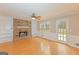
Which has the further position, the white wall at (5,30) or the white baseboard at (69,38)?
the white wall at (5,30)

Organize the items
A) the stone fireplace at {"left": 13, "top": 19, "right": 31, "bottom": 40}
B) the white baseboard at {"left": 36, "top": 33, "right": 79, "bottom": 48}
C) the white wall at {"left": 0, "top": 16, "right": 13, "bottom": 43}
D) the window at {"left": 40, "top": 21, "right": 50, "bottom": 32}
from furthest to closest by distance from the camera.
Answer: the white wall at {"left": 0, "top": 16, "right": 13, "bottom": 43}, the stone fireplace at {"left": 13, "top": 19, "right": 31, "bottom": 40}, the white baseboard at {"left": 36, "top": 33, "right": 79, "bottom": 48}, the window at {"left": 40, "top": 21, "right": 50, "bottom": 32}

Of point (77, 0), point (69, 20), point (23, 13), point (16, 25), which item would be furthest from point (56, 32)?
point (77, 0)

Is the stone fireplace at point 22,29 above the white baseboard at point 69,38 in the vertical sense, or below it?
above

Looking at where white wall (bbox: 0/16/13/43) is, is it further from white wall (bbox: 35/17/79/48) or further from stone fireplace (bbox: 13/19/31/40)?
white wall (bbox: 35/17/79/48)

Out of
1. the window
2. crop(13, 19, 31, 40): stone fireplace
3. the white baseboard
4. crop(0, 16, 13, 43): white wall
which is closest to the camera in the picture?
the window

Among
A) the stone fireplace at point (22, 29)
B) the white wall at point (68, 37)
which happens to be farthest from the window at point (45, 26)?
the stone fireplace at point (22, 29)

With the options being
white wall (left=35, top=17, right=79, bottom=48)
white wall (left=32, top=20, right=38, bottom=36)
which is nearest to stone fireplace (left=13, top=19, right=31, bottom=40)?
white wall (left=32, top=20, right=38, bottom=36)

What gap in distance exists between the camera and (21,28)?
3145 millimetres

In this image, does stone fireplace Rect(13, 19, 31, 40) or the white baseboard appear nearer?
the white baseboard

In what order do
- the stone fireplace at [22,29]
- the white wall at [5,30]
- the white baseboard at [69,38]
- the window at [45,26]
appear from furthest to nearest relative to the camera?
the white wall at [5,30] < the stone fireplace at [22,29] < the white baseboard at [69,38] < the window at [45,26]

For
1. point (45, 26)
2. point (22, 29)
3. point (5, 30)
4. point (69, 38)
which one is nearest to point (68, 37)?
point (69, 38)

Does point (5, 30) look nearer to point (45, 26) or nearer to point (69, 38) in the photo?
point (45, 26)

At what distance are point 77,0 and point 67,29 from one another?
69.4 inches

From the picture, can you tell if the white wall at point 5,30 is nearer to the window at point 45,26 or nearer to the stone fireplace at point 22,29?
the stone fireplace at point 22,29
